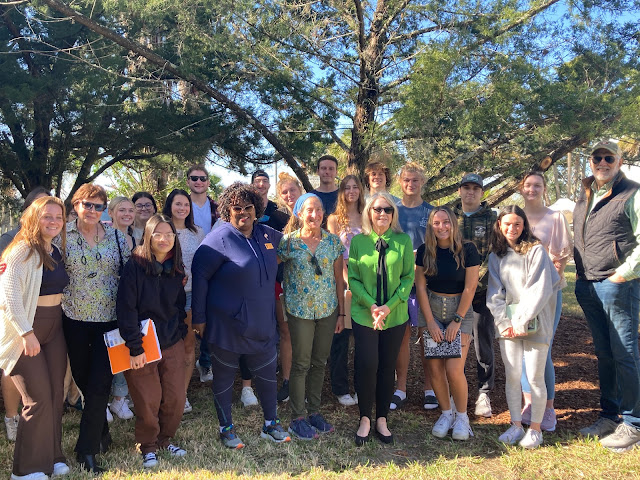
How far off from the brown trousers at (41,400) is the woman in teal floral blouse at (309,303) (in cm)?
174

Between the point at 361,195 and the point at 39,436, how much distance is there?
321 cm

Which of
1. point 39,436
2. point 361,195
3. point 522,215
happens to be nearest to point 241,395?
point 39,436

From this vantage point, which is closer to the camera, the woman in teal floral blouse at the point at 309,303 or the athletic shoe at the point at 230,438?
the athletic shoe at the point at 230,438

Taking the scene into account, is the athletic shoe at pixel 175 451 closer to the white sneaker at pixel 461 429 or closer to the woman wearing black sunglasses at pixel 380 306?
the woman wearing black sunglasses at pixel 380 306

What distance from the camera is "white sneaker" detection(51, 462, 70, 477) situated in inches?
138

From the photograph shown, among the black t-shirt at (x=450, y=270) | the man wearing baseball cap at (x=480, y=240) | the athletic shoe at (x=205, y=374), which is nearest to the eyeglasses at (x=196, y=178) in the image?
the athletic shoe at (x=205, y=374)

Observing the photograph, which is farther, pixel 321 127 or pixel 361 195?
pixel 321 127

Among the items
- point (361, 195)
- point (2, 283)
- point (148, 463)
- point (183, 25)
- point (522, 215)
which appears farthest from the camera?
point (183, 25)

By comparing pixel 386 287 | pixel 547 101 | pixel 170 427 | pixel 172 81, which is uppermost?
pixel 172 81

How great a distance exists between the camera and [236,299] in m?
3.85

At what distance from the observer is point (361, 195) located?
4.88 m

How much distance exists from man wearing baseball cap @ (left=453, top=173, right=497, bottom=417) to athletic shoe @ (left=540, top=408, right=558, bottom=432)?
526mm

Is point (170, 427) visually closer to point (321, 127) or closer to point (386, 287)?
point (386, 287)

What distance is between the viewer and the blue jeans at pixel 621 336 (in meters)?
4.04
